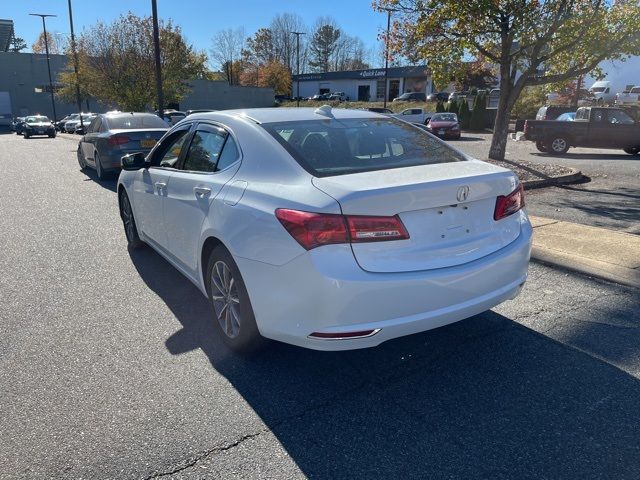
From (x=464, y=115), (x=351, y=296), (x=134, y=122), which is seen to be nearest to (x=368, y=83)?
(x=464, y=115)

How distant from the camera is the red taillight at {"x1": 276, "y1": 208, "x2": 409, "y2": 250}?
8.86ft

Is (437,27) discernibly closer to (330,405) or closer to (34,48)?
(330,405)

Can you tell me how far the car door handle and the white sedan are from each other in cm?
1

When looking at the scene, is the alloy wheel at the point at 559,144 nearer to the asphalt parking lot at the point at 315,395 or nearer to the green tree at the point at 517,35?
the green tree at the point at 517,35

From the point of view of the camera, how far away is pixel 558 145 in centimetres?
1758

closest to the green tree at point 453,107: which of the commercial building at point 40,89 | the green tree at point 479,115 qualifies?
the green tree at point 479,115

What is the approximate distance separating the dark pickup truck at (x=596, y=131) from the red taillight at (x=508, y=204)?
619 inches

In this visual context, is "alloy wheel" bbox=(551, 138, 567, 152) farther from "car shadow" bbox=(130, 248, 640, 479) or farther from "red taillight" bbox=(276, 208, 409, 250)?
"red taillight" bbox=(276, 208, 409, 250)

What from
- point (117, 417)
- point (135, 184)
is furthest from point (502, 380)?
point (135, 184)

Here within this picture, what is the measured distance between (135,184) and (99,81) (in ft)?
70.1

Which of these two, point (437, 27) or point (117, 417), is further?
point (437, 27)

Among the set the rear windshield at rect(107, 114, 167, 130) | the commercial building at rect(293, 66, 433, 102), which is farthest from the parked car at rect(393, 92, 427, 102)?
the rear windshield at rect(107, 114, 167, 130)

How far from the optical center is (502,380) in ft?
10.4

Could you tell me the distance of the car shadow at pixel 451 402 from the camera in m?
2.47
